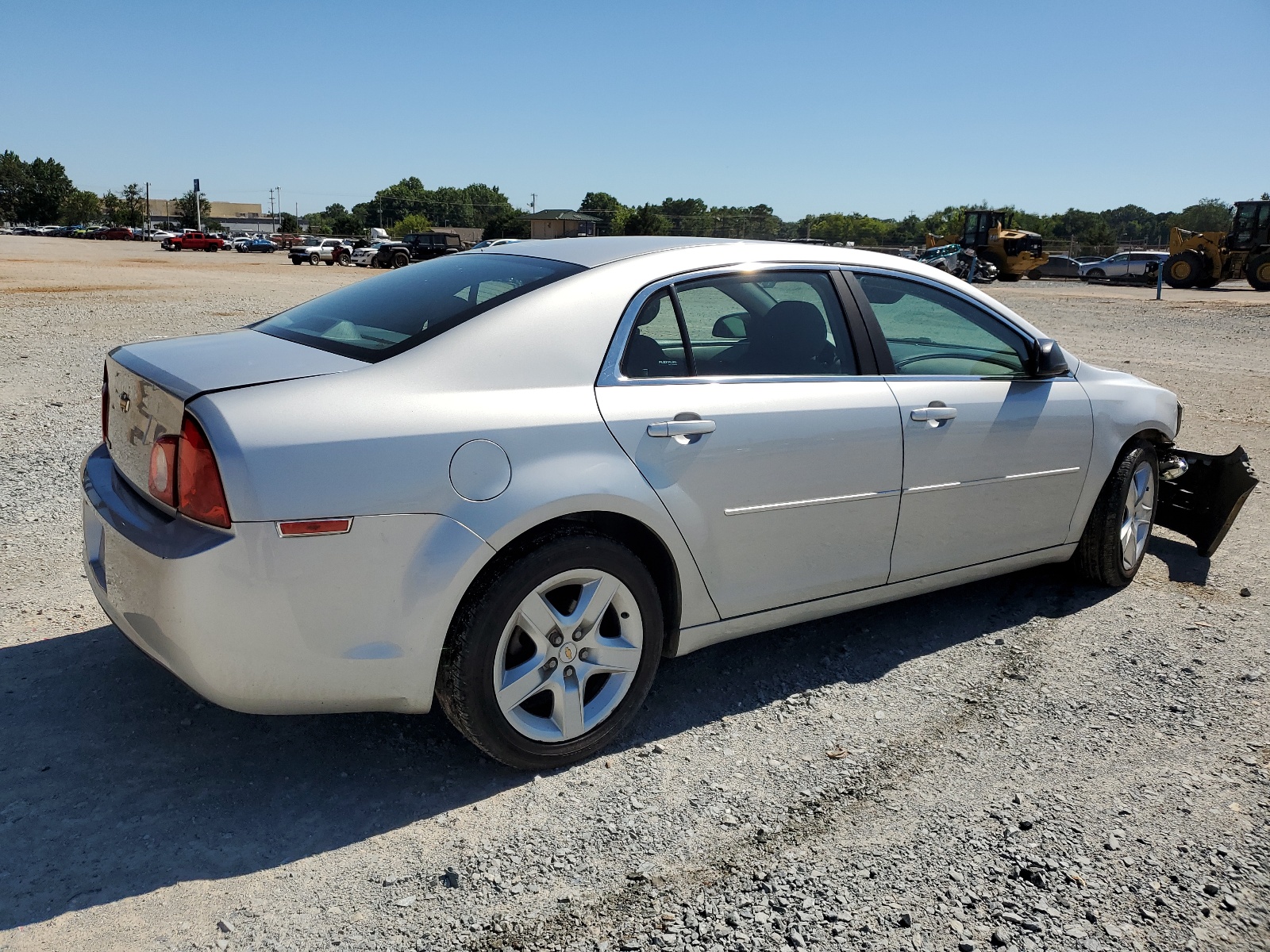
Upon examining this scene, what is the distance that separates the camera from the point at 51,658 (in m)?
3.75

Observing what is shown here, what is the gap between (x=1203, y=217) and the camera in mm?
94000

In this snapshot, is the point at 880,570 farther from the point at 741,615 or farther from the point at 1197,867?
the point at 1197,867

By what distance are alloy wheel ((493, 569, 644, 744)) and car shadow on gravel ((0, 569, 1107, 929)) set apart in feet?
0.76

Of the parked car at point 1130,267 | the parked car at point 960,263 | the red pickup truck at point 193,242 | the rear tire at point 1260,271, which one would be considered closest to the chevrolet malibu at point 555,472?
the rear tire at point 1260,271

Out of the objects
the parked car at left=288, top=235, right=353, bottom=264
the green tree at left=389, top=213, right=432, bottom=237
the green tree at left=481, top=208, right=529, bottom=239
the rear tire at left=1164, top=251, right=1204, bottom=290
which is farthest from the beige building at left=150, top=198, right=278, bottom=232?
the rear tire at left=1164, top=251, right=1204, bottom=290

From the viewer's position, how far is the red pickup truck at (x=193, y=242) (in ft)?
225

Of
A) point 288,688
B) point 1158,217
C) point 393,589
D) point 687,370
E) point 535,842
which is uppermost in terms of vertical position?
point 1158,217

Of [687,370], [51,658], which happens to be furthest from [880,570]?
[51,658]

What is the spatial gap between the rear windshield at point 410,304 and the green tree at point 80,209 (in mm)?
161210

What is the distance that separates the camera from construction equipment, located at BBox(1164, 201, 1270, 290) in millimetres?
35062

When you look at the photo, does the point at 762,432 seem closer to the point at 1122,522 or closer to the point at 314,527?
the point at 314,527

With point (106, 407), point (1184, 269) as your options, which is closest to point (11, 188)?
point (1184, 269)

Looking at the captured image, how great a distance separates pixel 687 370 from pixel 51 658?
2.58m

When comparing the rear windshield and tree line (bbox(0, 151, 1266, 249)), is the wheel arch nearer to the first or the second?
the rear windshield
